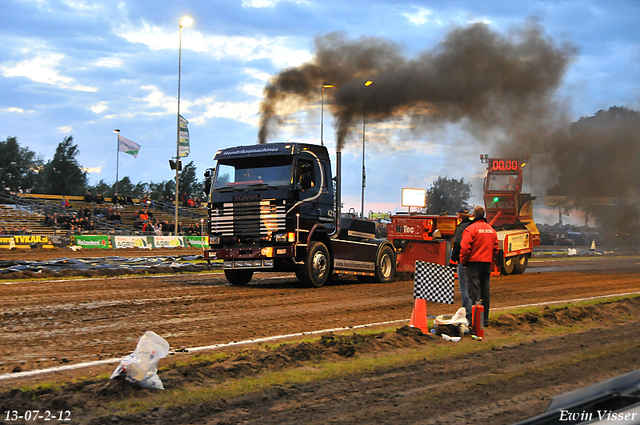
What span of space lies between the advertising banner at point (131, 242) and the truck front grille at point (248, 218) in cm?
1891

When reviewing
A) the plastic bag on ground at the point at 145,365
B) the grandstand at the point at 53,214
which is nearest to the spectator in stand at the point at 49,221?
the grandstand at the point at 53,214

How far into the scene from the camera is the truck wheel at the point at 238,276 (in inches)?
633

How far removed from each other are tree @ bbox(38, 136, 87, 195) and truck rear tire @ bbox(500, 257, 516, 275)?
2387 inches

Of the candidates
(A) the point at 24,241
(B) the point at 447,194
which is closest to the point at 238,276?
(A) the point at 24,241

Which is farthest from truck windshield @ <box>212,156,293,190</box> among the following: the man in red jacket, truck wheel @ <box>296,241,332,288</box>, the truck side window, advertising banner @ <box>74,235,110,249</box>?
advertising banner @ <box>74,235,110,249</box>

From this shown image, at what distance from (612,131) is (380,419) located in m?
27.4

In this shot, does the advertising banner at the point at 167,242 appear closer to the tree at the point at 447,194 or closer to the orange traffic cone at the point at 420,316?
the tree at the point at 447,194

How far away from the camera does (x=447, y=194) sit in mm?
51406

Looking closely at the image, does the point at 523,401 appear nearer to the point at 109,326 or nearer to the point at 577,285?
the point at 109,326

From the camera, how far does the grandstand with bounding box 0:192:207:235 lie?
34353 millimetres

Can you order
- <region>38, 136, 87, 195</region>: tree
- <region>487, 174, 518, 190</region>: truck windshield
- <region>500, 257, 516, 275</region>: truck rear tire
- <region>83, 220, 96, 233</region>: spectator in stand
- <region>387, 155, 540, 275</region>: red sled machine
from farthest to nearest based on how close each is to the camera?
1. <region>38, 136, 87, 195</region>: tree
2. <region>83, 220, 96, 233</region>: spectator in stand
3. <region>487, 174, 518, 190</region>: truck windshield
4. <region>500, 257, 516, 275</region>: truck rear tire
5. <region>387, 155, 540, 275</region>: red sled machine

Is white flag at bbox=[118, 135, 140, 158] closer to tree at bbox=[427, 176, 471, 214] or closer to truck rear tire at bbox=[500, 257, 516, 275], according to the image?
tree at bbox=[427, 176, 471, 214]

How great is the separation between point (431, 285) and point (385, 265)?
30.2 ft

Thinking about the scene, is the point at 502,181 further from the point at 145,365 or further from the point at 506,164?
the point at 145,365
